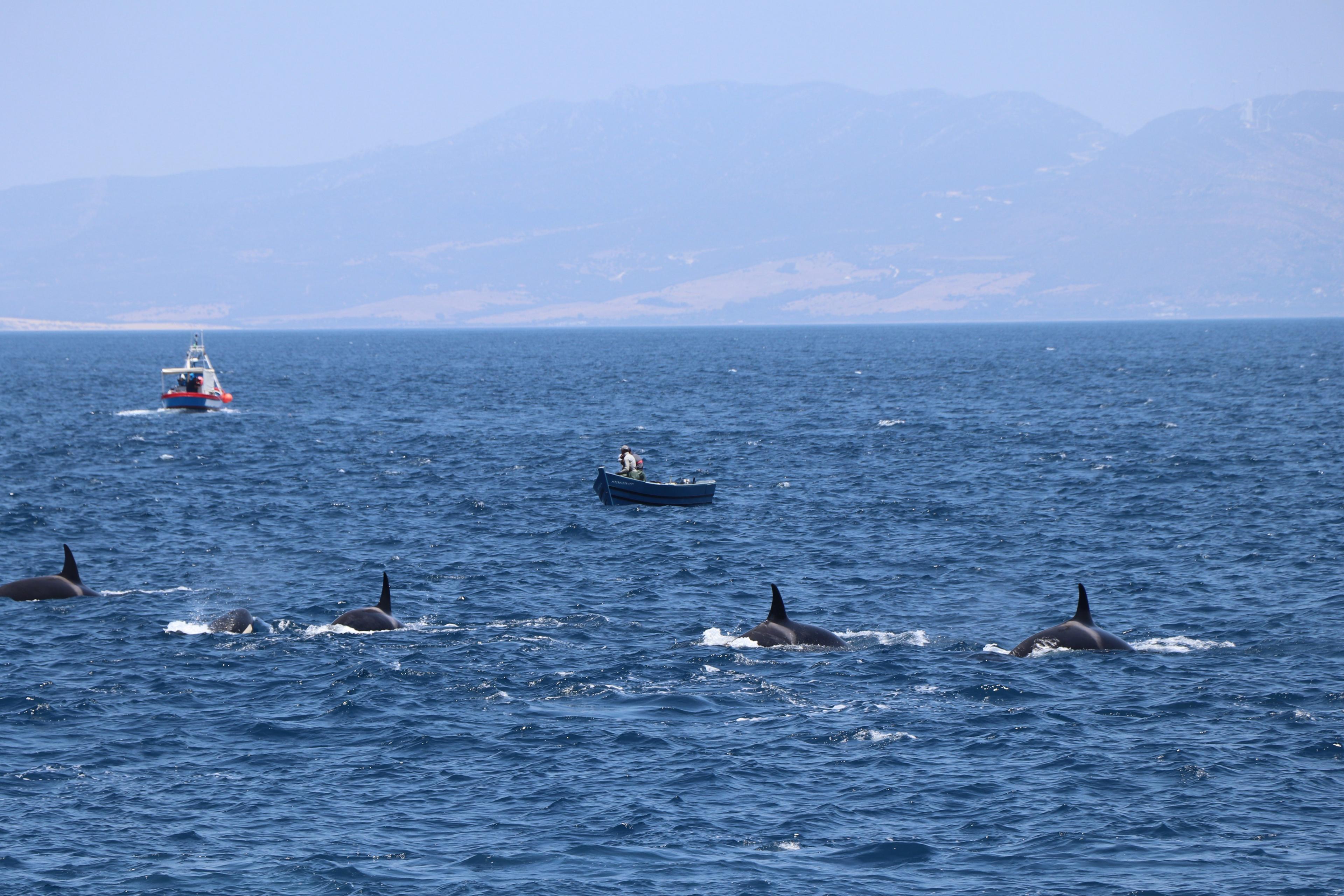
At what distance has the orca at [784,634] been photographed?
→ 3675cm

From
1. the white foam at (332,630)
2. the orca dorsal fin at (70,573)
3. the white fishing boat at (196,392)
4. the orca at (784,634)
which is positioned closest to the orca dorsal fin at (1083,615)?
the orca at (784,634)

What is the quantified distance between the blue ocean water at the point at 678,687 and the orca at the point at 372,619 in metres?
0.72

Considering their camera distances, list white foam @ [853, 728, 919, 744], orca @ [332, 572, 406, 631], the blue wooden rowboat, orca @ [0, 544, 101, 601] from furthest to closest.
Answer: the blue wooden rowboat
orca @ [0, 544, 101, 601]
orca @ [332, 572, 406, 631]
white foam @ [853, 728, 919, 744]

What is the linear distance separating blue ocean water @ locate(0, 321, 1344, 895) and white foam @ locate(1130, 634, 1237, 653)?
132mm

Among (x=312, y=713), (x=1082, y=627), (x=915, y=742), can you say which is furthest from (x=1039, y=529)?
(x=312, y=713)

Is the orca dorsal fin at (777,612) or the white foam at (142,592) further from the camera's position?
the white foam at (142,592)

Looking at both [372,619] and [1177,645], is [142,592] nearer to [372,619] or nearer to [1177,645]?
[372,619]

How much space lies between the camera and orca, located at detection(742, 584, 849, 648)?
3675 cm

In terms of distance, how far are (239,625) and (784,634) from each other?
14.0 m

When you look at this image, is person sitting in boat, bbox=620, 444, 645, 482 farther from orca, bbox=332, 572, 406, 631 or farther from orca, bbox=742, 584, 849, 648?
orca, bbox=742, 584, 849, 648

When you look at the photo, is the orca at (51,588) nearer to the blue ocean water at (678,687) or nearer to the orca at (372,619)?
the blue ocean water at (678,687)

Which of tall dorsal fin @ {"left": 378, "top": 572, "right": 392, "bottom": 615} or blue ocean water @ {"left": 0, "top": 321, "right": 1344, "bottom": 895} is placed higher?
tall dorsal fin @ {"left": 378, "top": 572, "right": 392, "bottom": 615}

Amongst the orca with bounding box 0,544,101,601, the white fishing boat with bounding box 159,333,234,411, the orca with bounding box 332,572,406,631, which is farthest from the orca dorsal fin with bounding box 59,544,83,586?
the white fishing boat with bounding box 159,333,234,411

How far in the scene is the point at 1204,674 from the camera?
3362cm
